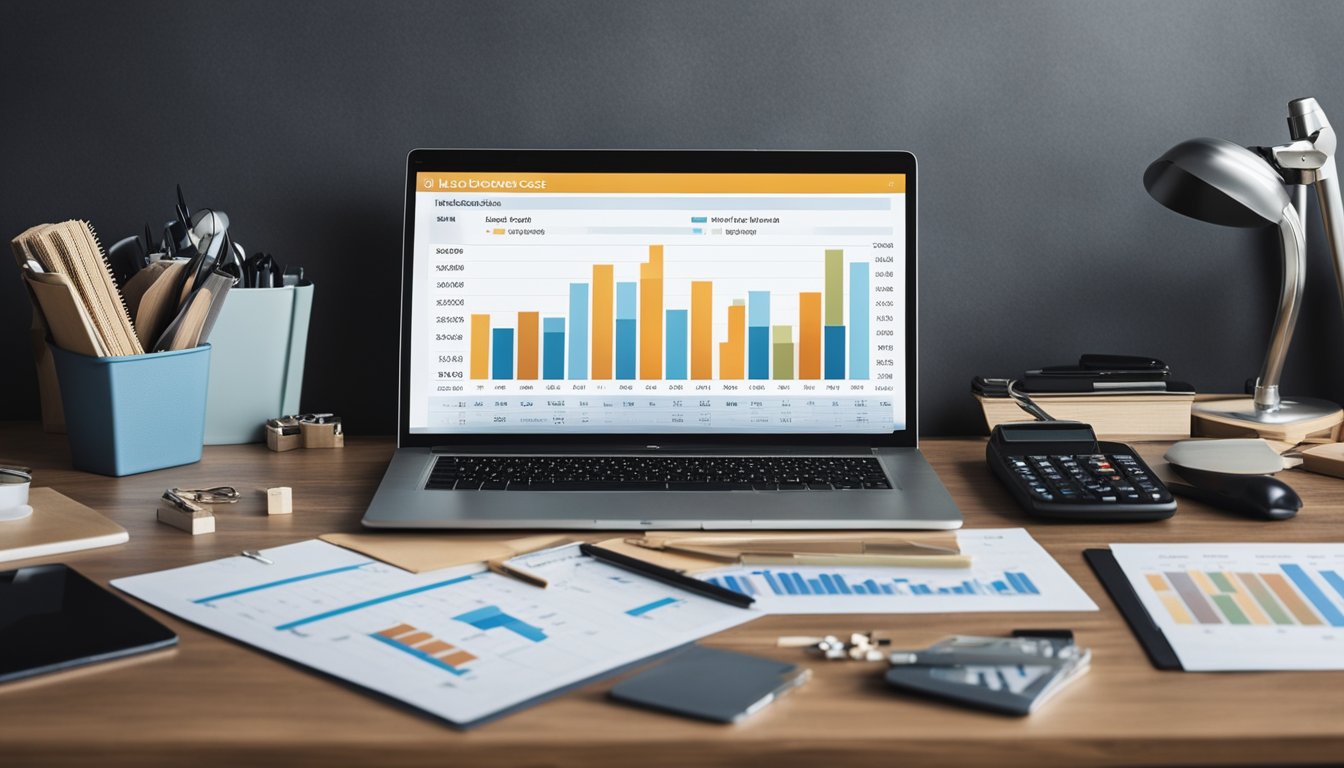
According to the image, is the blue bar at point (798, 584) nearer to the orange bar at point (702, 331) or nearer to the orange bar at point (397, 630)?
the orange bar at point (397, 630)

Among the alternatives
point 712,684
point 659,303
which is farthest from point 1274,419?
point 712,684

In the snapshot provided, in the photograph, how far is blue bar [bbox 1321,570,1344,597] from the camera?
0.83 meters

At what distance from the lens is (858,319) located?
121 centimetres

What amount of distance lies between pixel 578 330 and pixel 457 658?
1.82ft

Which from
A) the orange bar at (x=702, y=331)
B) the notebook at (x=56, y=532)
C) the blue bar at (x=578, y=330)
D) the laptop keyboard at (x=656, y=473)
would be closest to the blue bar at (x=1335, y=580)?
the laptop keyboard at (x=656, y=473)

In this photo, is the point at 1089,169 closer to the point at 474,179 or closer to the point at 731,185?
the point at 731,185

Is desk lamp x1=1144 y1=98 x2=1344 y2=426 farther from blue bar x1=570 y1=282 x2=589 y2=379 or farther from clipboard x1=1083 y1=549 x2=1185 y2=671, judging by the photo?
blue bar x1=570 y1=282 x2=589 y2=379

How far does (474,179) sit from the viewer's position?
1209 millimetres

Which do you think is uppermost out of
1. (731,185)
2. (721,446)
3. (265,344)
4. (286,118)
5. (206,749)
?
(286,118)

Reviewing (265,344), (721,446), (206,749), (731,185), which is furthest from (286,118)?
(206,749)

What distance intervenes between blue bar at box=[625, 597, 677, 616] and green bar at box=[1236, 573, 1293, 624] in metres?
0.40

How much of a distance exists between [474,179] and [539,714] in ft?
2.32

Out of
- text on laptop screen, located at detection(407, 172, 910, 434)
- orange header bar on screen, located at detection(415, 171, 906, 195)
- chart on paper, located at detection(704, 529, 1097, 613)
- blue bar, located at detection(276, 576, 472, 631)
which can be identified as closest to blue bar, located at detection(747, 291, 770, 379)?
text on laptop screen, located at detection(407, 172, 910, 434)

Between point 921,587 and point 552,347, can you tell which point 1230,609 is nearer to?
point 921,587
